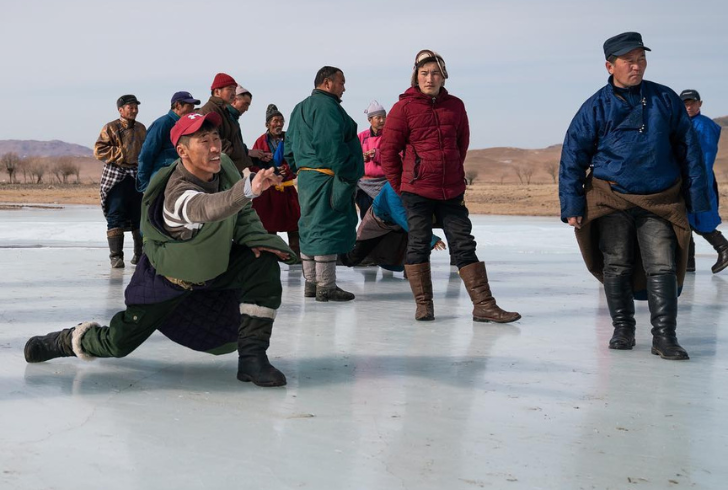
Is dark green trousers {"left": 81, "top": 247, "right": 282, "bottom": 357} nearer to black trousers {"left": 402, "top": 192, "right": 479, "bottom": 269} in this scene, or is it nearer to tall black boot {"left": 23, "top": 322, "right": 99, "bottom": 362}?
tall black boot {"left": 23, "top": 322, "right": 99, "bottom": 362}

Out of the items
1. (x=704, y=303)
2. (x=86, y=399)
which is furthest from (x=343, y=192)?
(x=86, y=399)

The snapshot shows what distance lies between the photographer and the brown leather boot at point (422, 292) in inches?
237

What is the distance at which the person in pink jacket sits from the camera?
30.0 feet

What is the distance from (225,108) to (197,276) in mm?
3949

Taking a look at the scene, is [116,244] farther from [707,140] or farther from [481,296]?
[707,140]

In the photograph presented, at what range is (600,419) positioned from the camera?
361cm

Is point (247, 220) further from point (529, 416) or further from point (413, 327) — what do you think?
point (413, 327)

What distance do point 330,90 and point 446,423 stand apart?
381cm

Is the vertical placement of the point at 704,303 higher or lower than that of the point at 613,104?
Result: lower

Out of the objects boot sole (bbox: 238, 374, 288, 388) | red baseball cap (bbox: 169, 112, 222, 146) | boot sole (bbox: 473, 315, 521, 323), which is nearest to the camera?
red baseball cap (bbox: 169, 112, 222, 146)

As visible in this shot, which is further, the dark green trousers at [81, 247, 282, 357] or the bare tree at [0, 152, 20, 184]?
the bare tree at [0, 152, 20, 184]

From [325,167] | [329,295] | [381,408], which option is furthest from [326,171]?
A: [381,408]

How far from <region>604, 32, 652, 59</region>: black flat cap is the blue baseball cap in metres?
3.94

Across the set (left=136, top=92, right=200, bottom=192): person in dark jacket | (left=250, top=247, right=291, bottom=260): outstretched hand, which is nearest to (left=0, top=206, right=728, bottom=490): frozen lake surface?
(left=250, top=247, right=291, bottom=260): outstretched hand
